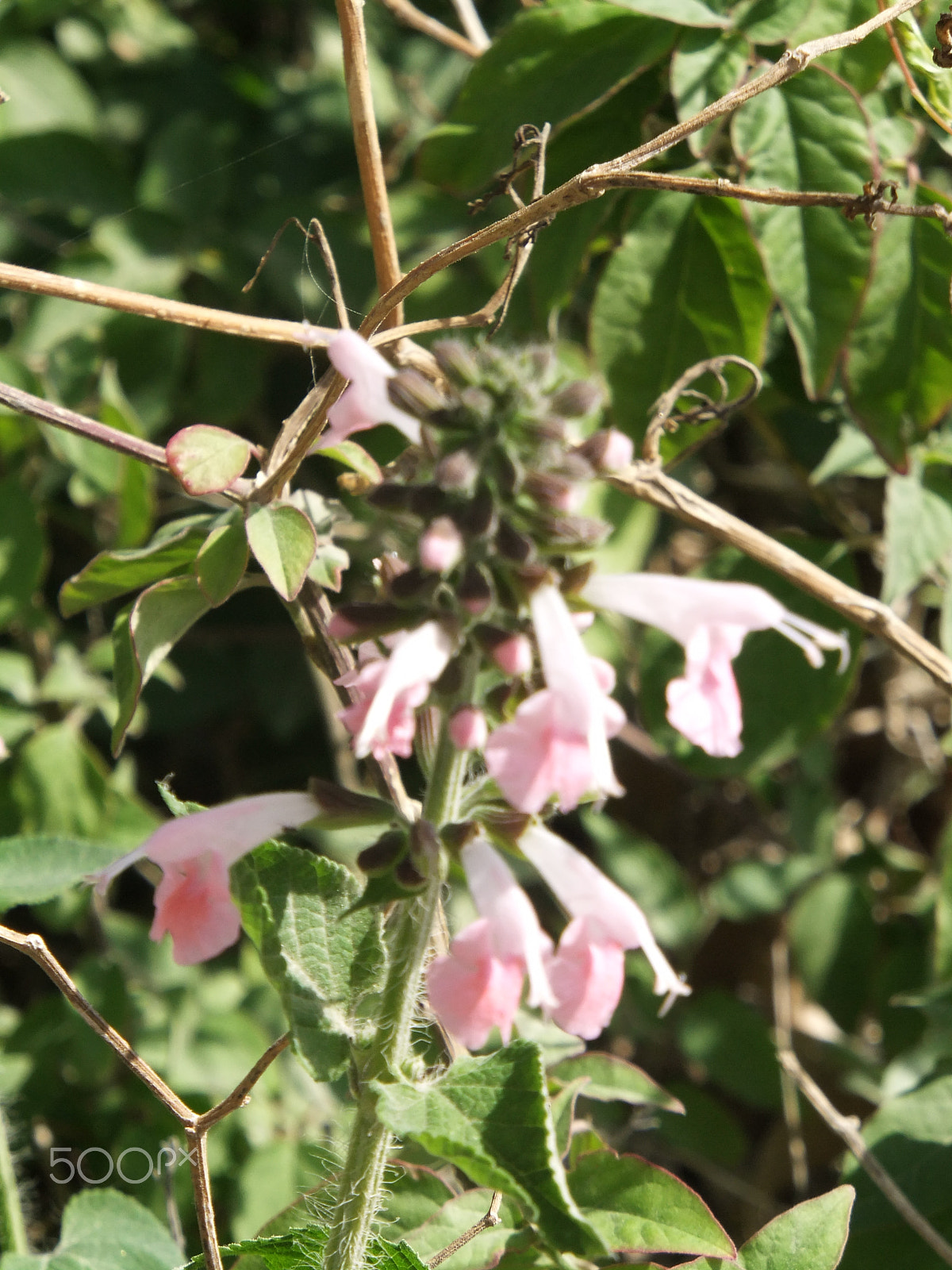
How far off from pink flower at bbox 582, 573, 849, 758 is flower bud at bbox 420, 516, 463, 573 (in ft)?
0.41

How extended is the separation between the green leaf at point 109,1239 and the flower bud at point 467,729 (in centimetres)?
61

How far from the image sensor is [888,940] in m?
1.90

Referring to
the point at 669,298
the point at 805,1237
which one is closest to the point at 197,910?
the point at 805,1237

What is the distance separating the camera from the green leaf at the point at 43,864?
3.35ft

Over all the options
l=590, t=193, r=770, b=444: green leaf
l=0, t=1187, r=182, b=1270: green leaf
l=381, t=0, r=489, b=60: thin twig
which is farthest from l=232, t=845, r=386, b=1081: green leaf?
l=381, t=0, r=489, b=60: thin twig

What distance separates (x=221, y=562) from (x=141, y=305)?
0.27 metres

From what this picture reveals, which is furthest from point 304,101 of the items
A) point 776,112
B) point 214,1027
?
point 214,1027

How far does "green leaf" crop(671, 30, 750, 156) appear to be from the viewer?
1.18m

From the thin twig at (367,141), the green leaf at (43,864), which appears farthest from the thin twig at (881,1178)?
the thin twig at (367,141)

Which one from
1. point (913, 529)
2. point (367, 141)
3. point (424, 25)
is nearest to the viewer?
point (367, 141)

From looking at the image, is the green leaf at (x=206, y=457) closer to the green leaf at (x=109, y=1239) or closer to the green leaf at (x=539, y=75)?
the green leaf at (x=539, y=75)

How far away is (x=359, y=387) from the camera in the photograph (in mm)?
800

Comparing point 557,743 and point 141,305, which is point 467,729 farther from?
point 141,305

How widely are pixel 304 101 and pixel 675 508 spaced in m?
1.31
